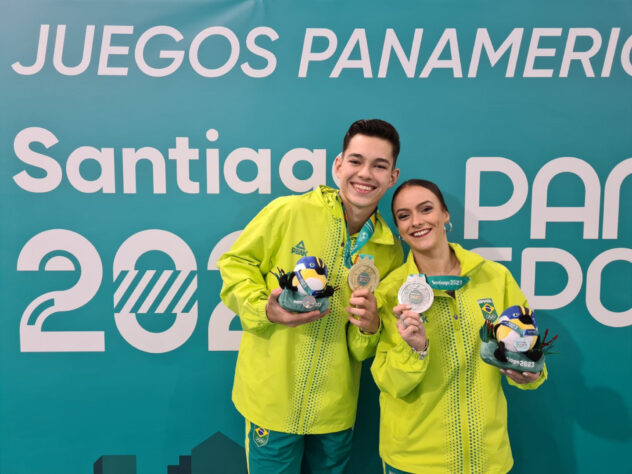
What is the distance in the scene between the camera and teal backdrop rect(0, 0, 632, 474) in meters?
2.17

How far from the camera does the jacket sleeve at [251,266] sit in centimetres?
172

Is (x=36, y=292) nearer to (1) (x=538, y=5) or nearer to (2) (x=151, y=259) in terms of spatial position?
(2) (x=151, y=259)

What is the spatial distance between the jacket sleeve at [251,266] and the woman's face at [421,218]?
50 cm

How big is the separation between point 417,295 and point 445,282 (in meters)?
0.14

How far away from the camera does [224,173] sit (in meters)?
2.22

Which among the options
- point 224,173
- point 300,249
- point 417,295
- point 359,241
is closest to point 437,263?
point 417,295

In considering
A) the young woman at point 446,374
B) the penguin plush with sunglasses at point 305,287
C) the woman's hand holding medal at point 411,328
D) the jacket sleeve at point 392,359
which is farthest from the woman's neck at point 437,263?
the penguin plush with sunglasses at point 305,287

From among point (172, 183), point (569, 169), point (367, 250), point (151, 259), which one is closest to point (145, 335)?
point (151, 259)

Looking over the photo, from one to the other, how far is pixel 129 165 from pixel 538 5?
219cm

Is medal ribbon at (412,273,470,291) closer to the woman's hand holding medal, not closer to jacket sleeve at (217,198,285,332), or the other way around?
the woman's hand holding medal

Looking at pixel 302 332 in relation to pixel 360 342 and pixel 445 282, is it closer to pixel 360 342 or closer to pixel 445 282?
pixel 360 342

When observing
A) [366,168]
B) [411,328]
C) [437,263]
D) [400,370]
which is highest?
[366,168]

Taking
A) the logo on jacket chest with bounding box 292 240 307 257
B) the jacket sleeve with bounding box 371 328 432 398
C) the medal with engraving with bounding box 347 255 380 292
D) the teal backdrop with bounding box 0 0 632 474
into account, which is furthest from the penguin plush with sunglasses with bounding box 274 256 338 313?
the teal backdrop with bounding box 0 0 632 474

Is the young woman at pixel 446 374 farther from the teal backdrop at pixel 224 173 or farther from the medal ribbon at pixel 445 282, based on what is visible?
the teal backdrop at pixel 224 173
